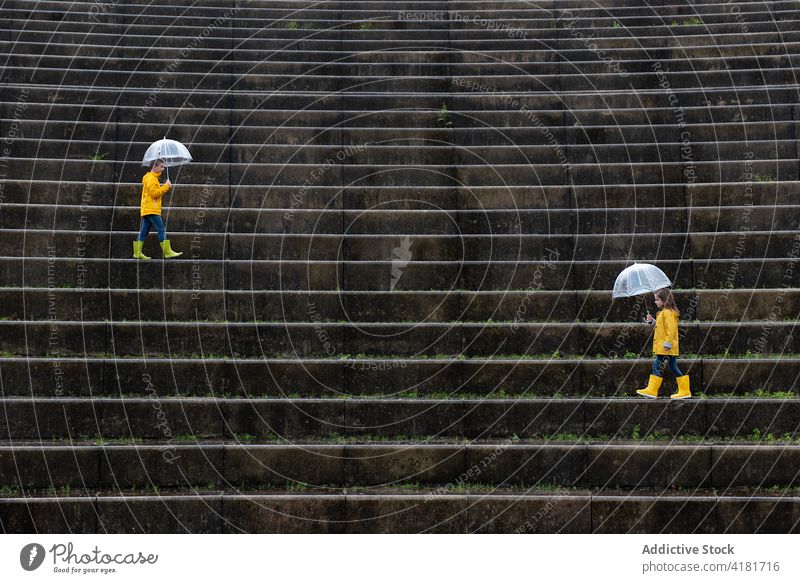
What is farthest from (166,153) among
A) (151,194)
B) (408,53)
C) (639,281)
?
(639,281)

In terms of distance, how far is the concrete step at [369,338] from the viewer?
10547 millimetres

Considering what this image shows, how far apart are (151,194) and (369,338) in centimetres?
311

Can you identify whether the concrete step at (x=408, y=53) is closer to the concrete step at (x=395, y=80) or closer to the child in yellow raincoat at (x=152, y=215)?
the concrete step at (x=395, y=80)

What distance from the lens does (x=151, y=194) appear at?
451 inches

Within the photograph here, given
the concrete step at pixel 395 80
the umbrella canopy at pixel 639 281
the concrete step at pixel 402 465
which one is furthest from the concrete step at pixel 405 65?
the concrete step at pixel 402 465

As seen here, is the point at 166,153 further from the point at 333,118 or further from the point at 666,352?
the point at 666,352

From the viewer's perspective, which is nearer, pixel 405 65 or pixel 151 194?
pixel 151 194

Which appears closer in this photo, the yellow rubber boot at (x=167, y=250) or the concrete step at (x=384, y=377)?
the concrete step at (x=384, y=377)

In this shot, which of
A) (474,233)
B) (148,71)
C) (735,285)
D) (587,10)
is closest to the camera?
(735,285)

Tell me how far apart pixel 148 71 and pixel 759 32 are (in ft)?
31.3

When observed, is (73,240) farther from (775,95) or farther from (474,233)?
(775,95)

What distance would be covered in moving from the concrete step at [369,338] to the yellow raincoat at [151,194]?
59.9 inches

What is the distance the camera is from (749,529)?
8.95 m

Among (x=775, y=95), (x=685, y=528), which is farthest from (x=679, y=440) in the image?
(x=775, y=95)
